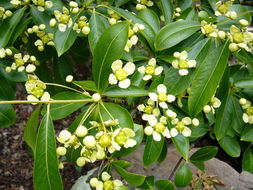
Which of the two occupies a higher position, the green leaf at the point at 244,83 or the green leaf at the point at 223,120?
the green leaf at the point at 244,83

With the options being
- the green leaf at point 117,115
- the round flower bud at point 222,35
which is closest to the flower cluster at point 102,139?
the green leaf at point 117,115

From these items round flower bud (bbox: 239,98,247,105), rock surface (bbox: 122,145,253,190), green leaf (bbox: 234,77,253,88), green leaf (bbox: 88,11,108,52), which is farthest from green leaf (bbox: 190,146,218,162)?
green leaf (bbox: 88,11,108,52)

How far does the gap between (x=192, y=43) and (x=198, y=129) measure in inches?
21.5

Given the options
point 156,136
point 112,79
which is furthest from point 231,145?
point 112,79

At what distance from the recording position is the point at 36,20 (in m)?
1.45

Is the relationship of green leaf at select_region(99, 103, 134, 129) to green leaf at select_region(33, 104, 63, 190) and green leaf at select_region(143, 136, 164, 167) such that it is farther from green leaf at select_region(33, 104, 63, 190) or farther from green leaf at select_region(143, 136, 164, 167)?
green leaf at select_region(143, 136, 164, 167)

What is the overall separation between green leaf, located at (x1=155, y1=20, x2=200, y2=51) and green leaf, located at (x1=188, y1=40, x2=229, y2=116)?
163 mm

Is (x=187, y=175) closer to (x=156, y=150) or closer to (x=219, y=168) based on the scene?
(x=156, y=150)

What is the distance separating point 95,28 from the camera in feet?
4.23

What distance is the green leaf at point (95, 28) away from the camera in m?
1.28

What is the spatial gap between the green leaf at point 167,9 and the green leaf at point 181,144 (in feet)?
2.03

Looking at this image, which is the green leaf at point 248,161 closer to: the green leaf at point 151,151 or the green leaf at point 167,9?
the green leaf at point 151,151

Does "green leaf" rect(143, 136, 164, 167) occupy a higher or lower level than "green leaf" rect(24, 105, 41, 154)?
lower

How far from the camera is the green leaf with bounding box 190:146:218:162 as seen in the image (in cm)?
170
